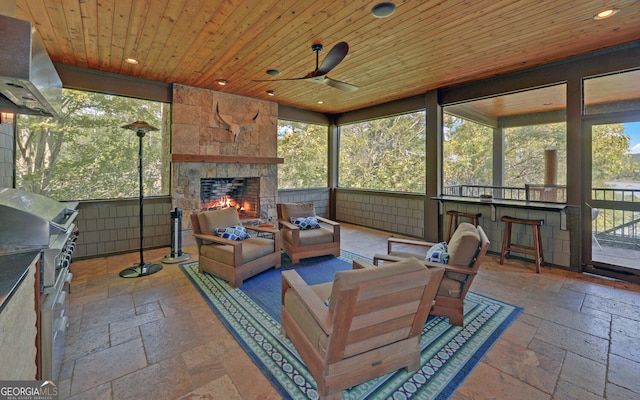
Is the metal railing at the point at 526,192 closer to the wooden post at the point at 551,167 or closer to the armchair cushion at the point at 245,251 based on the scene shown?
the wooden post at the point at 551,167

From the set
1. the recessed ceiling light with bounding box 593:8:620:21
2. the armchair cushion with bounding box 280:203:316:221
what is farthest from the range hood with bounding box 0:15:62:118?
the recessed ceiling light with bounding box 593:8:620:21

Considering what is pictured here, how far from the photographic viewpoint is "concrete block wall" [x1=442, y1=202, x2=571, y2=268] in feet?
13.6

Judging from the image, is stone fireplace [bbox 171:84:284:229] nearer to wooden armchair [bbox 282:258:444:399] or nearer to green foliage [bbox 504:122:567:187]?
wooden armchair [bbox 282:258:444:399]

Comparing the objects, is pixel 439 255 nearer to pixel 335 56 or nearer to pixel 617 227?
pixel 335 56

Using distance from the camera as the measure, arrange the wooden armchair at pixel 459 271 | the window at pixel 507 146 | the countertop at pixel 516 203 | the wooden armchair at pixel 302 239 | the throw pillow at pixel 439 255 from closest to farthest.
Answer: the wooden armchair at pixel 459 271 < the throw pillow at pixel 439 255 < the countertop at pixel 516 203 < the wooden armchair at pixel 302 239 < the window at pixel 507 146

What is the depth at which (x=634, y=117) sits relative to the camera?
11.8 ft

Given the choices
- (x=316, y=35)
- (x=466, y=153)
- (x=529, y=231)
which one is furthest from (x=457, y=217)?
(x=316, y=35)

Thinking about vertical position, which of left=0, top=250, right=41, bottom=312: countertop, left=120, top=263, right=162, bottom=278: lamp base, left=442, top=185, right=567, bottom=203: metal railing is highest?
left=442, top=185, right=567, bottom=203: metal railing

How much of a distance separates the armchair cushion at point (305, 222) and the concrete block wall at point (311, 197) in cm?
227

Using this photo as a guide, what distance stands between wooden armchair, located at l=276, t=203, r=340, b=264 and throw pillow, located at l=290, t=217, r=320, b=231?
64mm

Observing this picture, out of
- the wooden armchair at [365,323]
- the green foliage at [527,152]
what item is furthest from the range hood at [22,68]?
the green foliage at [527,152]

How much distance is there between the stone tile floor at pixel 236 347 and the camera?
1.84m

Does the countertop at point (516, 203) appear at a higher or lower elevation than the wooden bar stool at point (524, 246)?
higher

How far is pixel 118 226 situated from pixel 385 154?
19.1 ft
